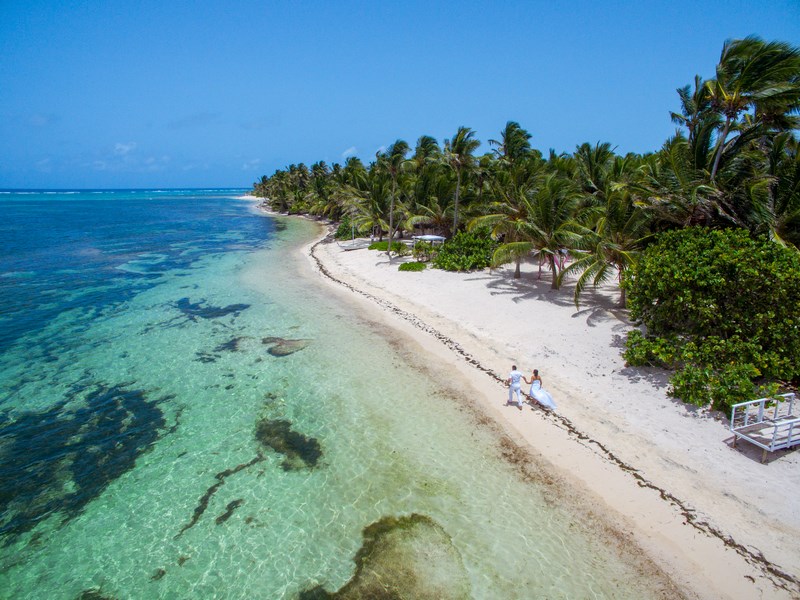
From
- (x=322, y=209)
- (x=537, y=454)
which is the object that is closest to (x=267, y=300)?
(x=537, y=454)

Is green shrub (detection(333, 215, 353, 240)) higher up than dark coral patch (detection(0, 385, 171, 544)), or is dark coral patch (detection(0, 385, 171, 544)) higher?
green shrub (detection(333, 215, 353, 240))

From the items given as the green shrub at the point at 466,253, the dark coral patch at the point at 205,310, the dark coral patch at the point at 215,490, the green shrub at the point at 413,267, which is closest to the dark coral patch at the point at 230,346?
the dark coral patch at the point at 205,310

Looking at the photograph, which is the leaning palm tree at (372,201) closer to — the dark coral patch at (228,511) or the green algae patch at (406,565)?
the dark coral patch at (228,511)

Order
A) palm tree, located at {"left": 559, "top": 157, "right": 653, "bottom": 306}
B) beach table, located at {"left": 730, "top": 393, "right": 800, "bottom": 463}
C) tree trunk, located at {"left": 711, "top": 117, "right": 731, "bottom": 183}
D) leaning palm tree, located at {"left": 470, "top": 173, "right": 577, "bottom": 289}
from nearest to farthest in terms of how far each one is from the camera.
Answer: beach table, located at {"left": 730, "top": 393, "right": 800, "bottom": 463}, tree trunk, located at {"left": 711, "top": 117, "right": 731, "bottom": 183}, palm tree, located at {"left": 559, "top": 157, "right": 653, "bottom": 306}, leaning palm tree, located at {"left": 470, "top": 173, "right": 577, "bottom": 289}

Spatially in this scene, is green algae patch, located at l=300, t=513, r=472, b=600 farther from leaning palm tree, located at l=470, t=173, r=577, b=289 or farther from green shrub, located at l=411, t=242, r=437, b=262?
green shrub, located at l=411, t=242, r=437, b=262

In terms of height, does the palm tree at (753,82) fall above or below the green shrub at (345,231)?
above

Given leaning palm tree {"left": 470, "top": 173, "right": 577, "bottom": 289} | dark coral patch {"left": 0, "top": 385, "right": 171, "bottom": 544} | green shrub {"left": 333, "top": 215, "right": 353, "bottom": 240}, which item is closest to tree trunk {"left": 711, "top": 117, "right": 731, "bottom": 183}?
leaning palm tree {"left": 470, "top": 173, "right": 577, "bottom": 289}
